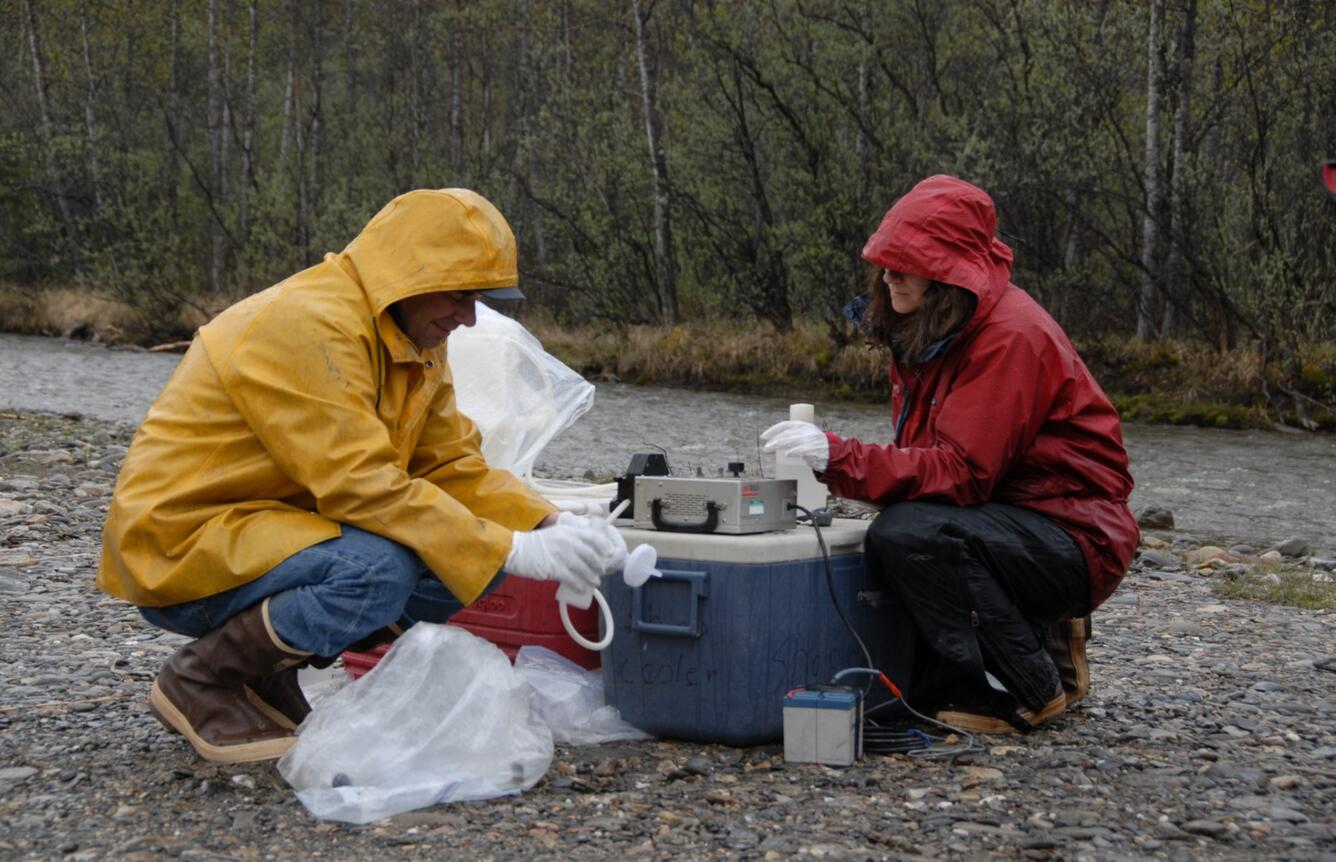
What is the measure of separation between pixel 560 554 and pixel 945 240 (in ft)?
3.98

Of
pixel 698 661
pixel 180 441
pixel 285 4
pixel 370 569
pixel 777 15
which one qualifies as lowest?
pixel 698 661

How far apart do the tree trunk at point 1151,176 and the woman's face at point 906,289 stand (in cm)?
1214

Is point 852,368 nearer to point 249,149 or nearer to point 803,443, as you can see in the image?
point 803,443

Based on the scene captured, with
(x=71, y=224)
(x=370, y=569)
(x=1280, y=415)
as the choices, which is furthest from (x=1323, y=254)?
(x=71, y=224)

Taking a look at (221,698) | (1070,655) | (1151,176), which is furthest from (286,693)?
(1151,176)

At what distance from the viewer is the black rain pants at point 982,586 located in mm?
3252

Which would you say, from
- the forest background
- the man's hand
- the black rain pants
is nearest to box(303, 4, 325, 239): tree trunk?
the forest background

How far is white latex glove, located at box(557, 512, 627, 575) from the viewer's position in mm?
2988

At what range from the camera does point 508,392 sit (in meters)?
4.20

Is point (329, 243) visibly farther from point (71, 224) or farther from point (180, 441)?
point (180, 441)

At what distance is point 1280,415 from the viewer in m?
13.0

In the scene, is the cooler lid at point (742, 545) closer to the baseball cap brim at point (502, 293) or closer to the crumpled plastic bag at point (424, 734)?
the crumpled plastic bag at point (424, 734)

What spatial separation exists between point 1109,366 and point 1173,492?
552 centimetres

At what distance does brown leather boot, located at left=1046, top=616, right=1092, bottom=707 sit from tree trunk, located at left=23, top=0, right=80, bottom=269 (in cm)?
2478
